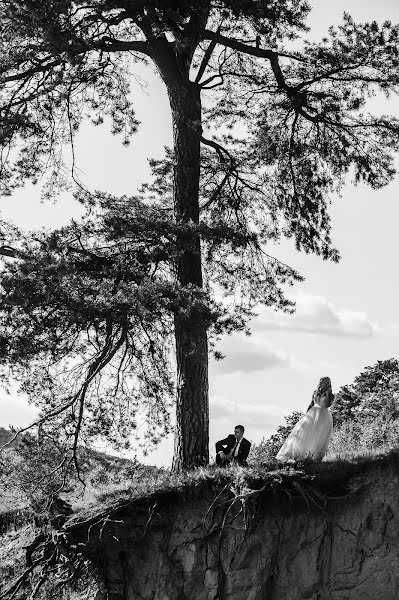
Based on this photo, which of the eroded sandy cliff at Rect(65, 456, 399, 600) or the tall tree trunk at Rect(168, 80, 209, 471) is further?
the tall tree trunk at Rect(168, 80, 209, 471)

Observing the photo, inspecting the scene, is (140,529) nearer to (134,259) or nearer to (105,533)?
(105,533)

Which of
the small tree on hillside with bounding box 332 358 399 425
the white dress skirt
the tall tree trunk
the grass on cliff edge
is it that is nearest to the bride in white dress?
the white dress skirt

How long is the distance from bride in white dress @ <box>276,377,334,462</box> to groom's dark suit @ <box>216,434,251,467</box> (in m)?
0.57

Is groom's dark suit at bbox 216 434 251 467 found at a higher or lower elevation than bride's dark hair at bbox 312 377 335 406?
lower

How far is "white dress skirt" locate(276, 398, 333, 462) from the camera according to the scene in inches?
578

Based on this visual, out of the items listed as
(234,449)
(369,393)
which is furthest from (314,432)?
A: (369,393)

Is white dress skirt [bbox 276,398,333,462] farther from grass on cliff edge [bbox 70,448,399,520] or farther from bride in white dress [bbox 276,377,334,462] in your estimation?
grass on cliff edge [bbox 70,448,399,520]

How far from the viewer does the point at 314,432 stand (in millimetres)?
14773

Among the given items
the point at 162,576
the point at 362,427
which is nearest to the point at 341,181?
the point at 362,427

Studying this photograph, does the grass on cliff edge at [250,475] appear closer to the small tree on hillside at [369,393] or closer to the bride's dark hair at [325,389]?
the bride's dark hair at [325,389]

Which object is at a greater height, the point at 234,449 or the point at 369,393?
the point at 369,393

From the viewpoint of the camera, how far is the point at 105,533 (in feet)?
46.5

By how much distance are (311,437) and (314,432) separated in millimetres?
97

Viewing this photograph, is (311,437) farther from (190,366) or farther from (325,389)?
(190,366)
